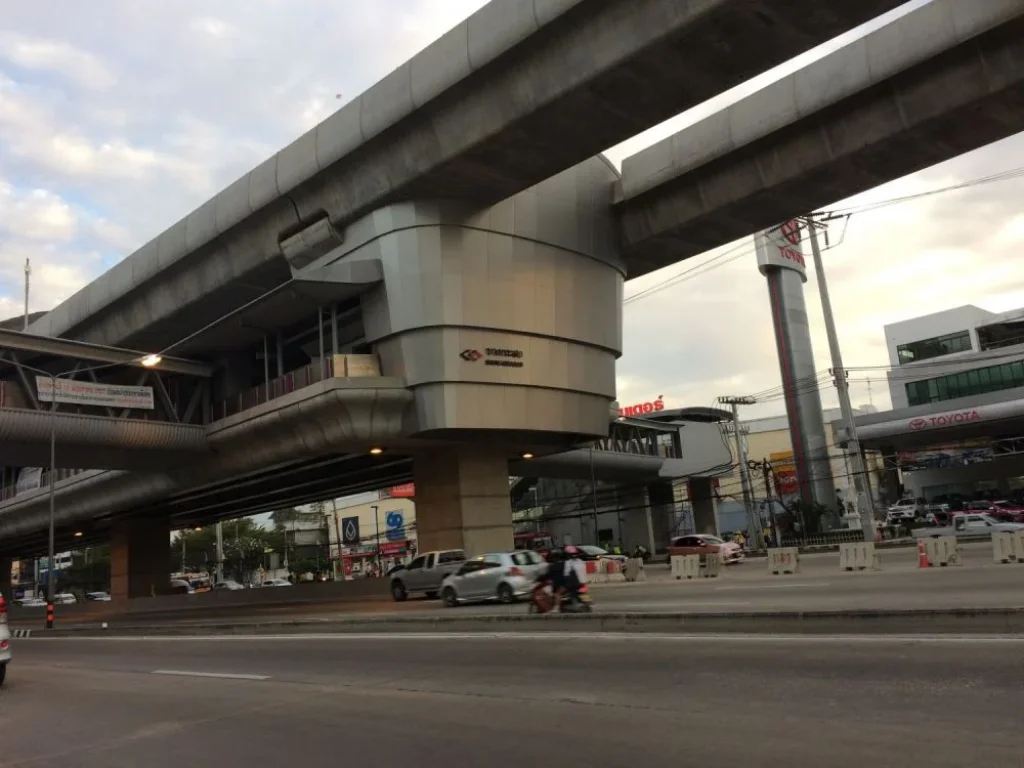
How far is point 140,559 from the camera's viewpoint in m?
51.7

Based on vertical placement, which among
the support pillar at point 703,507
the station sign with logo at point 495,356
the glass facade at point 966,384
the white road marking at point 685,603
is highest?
the glass facade at point 966,384

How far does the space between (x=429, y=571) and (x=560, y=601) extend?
41.7 feet

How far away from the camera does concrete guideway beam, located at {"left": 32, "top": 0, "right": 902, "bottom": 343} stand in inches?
722

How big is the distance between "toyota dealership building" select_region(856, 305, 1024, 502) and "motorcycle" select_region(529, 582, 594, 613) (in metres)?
55.4

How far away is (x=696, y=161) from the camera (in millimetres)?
26219

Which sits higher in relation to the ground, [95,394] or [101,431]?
[95,394]

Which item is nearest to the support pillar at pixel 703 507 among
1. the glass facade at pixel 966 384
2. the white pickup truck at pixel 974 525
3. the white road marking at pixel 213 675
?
the glass facade at pixel 966 384

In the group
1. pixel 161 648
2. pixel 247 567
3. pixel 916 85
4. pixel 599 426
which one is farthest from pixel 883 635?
pixel 247 567

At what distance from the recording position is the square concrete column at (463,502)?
29.7 meters

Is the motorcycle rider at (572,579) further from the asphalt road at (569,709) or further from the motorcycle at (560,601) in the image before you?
the asphalt road at (569,709)

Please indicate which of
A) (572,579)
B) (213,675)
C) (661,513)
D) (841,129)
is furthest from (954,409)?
(213,675)

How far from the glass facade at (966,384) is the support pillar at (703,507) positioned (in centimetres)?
2100

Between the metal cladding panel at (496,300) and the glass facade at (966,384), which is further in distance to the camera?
the glass facade at (966,384)

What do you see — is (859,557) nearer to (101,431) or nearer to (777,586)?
(777,586)
